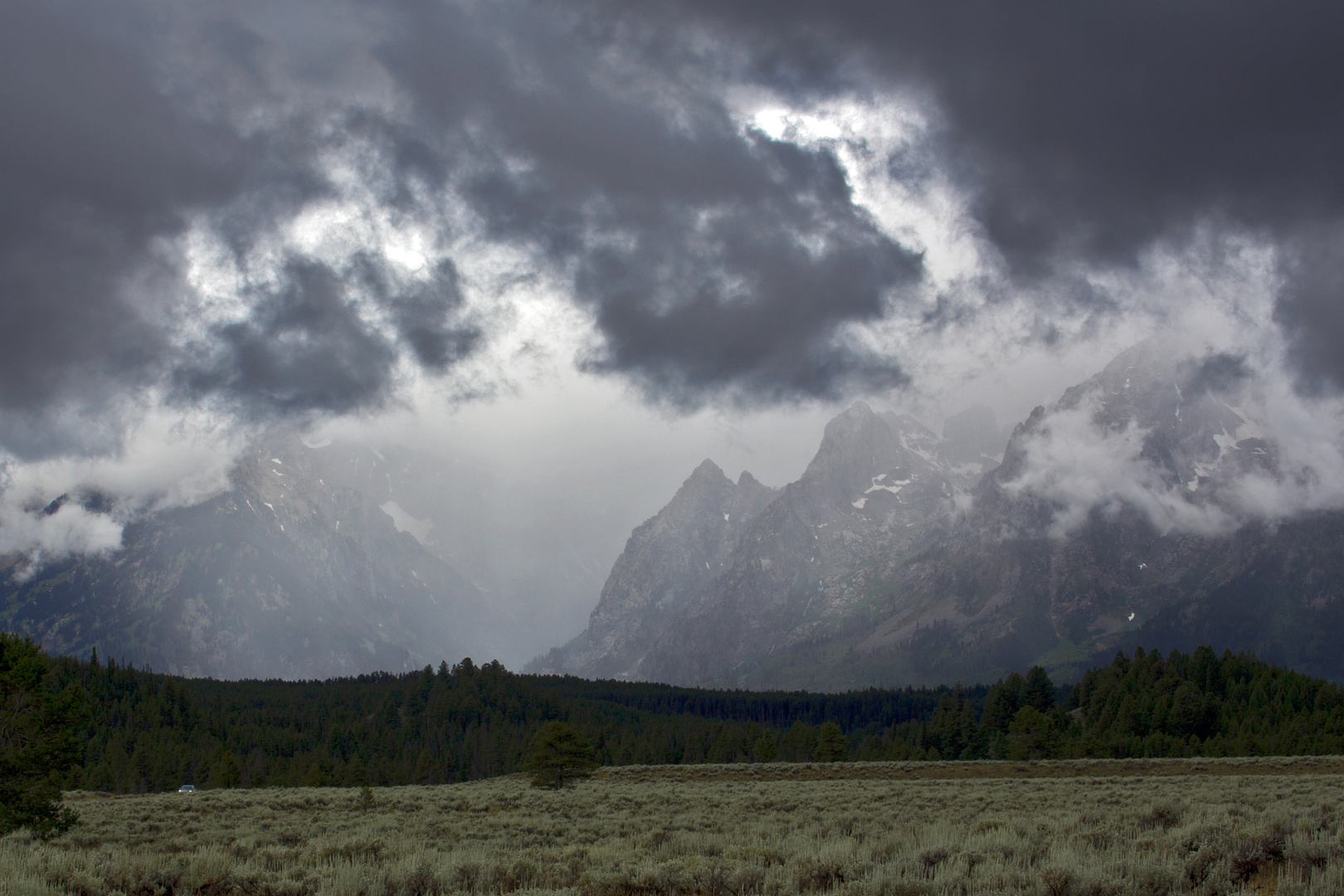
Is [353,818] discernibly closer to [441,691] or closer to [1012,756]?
[1012,756]

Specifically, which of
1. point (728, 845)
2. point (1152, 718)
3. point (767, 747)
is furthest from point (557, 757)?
point (1152, 718)

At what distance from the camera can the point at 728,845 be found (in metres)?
18.5

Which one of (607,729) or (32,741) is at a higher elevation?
(32,741)

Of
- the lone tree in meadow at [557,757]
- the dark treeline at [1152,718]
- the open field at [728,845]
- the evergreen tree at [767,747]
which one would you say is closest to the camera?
the open field at [728,845]

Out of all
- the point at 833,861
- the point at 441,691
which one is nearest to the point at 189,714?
the point at 441,691

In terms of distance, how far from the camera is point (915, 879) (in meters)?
12.2

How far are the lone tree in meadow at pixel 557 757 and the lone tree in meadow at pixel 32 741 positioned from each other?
94.7ft

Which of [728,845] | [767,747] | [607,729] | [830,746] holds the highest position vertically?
[728,845]

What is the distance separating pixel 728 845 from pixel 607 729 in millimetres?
148951

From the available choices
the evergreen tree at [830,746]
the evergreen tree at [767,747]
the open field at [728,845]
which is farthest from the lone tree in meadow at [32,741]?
the evergreen tree at [767,747]

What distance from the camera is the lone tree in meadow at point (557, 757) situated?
53.3 meters

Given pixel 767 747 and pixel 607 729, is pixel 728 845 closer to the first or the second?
pixel 767 747

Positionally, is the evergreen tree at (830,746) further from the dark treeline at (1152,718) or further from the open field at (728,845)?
the open field at (728,845)

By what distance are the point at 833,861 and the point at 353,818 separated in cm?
2403
